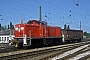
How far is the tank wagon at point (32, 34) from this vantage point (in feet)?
72.3

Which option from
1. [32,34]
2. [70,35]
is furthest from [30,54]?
[70,35]

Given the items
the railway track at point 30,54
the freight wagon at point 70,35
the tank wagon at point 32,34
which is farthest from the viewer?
the freight wagon at point 70,35

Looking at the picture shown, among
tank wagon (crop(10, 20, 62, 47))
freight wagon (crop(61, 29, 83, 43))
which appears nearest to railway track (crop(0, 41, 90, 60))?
tank wagon (crop(10, 20, 62, 47))

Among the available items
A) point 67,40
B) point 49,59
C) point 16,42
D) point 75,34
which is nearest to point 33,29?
point 16,42

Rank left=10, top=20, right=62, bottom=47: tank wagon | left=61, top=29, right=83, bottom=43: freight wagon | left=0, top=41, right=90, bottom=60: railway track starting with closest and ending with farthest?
1. left=0, top=41, right=90, bottom=60: railway track
2. left=10, top=20, right=62, bottom=47: tank wagon
3. left=61, top=29, right=83, bottom=43: freight wagon

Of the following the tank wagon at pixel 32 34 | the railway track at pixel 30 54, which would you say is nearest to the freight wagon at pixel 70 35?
the tank wagon at pixel 32 34

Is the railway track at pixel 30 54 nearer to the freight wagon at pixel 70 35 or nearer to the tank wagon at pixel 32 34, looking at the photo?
the tank wagon at pixel 32 34

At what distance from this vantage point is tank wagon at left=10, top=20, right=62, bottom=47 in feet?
72.3

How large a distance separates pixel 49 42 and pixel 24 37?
18.1ft

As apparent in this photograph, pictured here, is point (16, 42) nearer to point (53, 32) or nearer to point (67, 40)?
point (53, 32)

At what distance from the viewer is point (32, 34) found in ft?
78.4

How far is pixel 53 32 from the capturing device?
28.2 metres

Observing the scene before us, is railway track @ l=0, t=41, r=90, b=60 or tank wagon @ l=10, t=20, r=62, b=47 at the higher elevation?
tank wagon @ l=10, t=20, r=62, b=47

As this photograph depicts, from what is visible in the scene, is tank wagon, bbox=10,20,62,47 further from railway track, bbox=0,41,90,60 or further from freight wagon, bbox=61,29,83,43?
freight wagon, bbox=61,29,83,43
